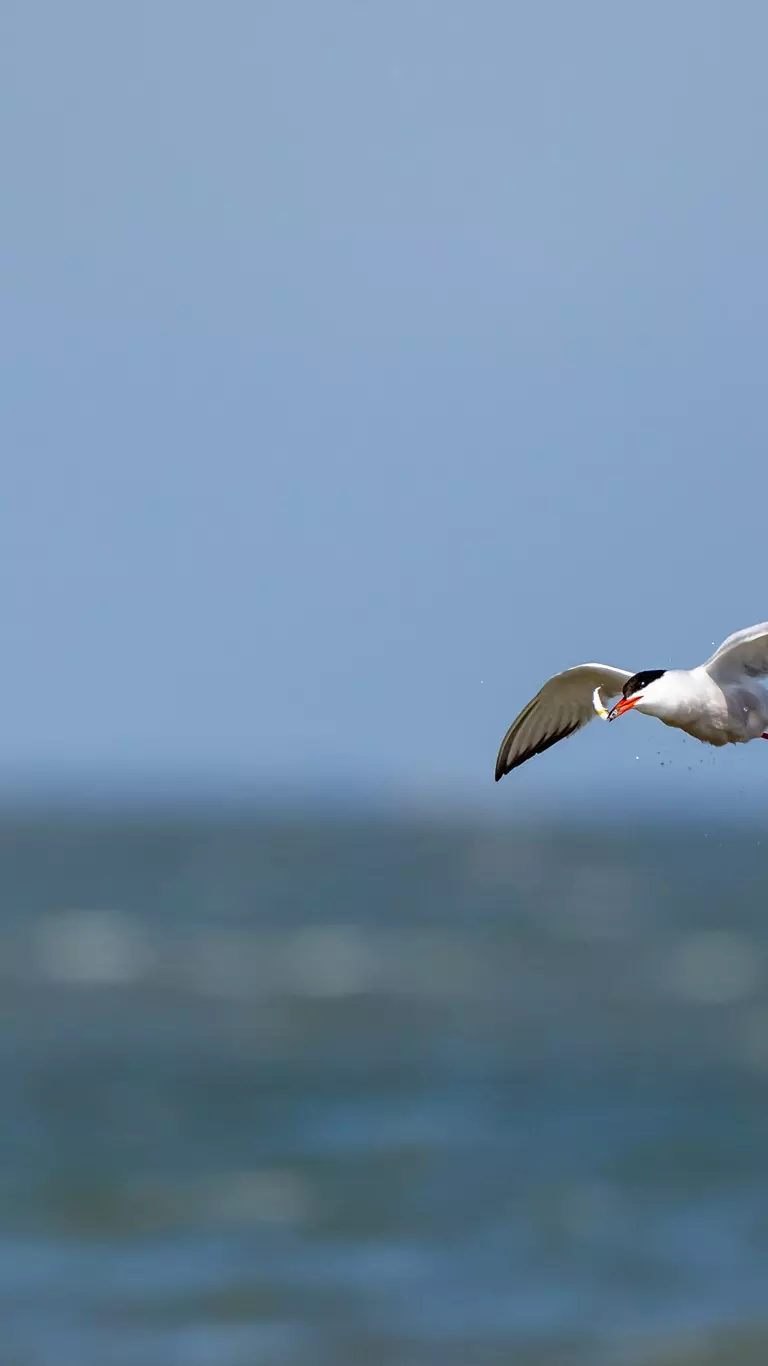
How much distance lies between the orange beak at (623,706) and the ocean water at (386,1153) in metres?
34.4

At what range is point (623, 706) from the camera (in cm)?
1507

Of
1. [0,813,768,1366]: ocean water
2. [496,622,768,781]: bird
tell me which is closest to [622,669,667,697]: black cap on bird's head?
[496,622,768,781]: bird

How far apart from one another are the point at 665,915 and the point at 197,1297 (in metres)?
95.2

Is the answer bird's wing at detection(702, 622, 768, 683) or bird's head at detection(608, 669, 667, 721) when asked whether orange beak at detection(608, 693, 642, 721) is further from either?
bird's wing at detection(702, 622, 768, 683)

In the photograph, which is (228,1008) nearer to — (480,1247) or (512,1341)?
(480,1247)

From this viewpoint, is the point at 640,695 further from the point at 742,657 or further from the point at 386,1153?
the point at 386,1153

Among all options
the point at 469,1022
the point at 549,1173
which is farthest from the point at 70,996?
the point at 549,1173

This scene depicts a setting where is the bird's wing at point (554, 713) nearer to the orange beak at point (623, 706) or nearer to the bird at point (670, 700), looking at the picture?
the bird at point (670, 700)

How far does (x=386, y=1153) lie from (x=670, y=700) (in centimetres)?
5330

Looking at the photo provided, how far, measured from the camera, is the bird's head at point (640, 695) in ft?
49.1

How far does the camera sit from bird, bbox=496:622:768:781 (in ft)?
49.4

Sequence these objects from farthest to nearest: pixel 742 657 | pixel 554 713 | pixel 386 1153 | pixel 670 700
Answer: pixel 386 1153
pixel 554 713
pixel 742 657
pixel 670 700

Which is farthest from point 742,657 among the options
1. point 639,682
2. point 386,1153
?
point 386,1153

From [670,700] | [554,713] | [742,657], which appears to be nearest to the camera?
[670,700]
